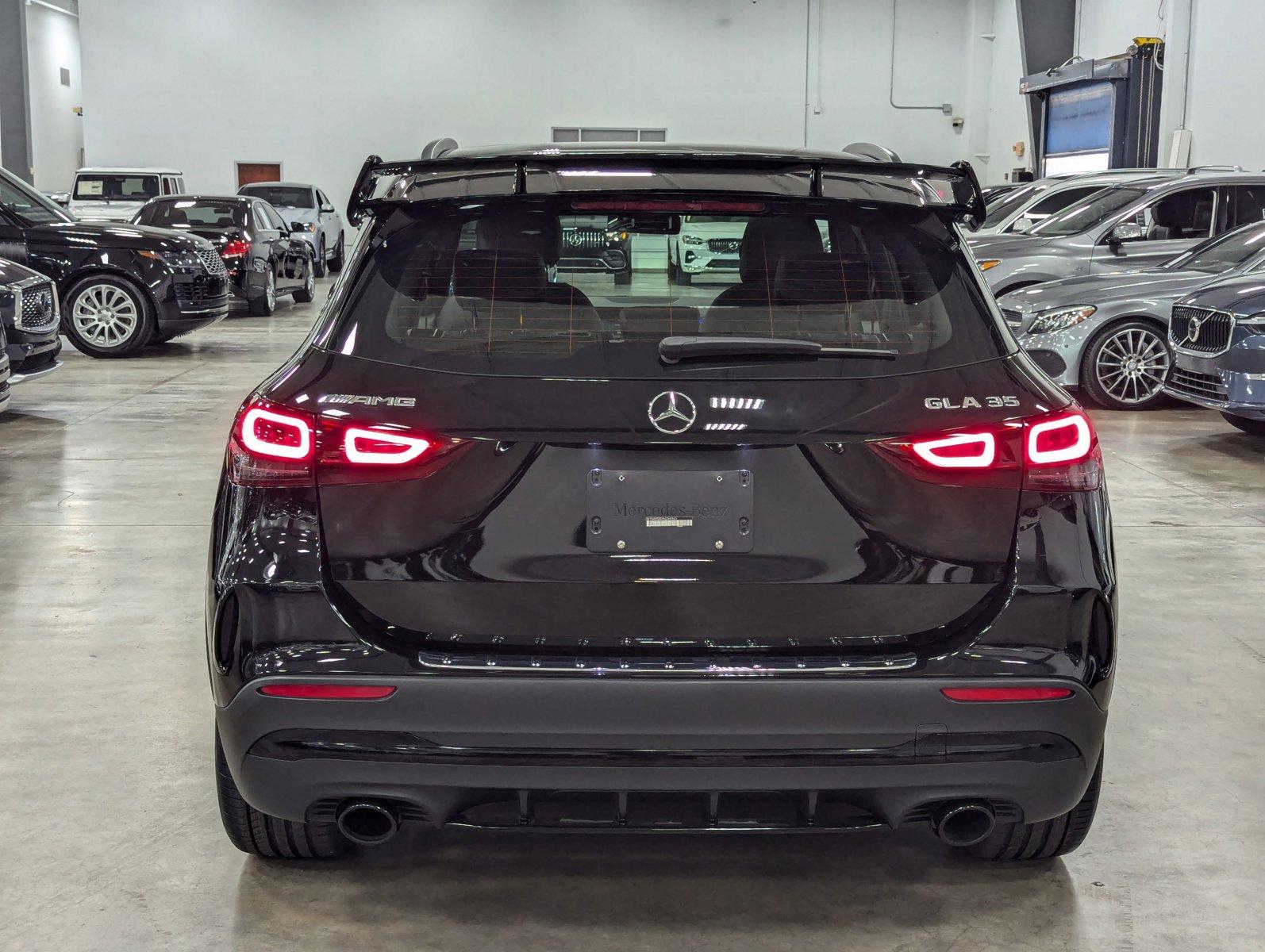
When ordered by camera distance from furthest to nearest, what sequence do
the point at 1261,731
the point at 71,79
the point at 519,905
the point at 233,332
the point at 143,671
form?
1. the point at 71,79
2. the point at 233,332
3. the point at 143,671
4. the point at 1261,731
5. the point at 519,905

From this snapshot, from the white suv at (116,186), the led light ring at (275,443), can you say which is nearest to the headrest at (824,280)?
the led light ring at (275,443)

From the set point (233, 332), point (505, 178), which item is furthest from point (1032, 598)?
point (233, 332)

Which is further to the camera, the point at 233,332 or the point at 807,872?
the point at 233,332

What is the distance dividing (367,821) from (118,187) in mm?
22671

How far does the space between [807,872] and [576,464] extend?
3.88 feet

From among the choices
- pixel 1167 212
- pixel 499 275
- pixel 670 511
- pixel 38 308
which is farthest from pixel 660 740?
pixel 1167 212

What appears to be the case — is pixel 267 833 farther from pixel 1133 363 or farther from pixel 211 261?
pixel 211 261

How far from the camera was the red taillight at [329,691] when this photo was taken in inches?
93.9

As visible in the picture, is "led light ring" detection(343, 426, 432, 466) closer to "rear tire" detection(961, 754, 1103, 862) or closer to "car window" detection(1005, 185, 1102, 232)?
"rear tire" detection(961, 754, 1103, 862)

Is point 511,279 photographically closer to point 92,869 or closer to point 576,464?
point 576,464

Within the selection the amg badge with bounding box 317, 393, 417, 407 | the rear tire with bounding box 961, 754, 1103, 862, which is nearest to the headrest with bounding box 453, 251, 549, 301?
the amg badge with bounding box 317, 393, 417, 407

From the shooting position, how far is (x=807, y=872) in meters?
3.05

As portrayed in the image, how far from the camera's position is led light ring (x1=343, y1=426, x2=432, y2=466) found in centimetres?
242

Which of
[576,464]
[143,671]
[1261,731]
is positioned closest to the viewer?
[576,464]
